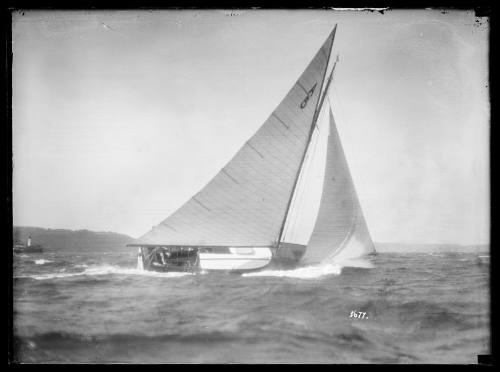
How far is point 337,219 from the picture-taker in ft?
19.8

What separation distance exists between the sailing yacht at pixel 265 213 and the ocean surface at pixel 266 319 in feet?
2.87

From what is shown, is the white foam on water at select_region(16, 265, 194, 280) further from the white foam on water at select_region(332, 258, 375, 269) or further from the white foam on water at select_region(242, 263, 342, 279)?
the white foam on water at select_region(332, 258, 375, 269)

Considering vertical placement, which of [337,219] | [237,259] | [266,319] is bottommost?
[266,319]

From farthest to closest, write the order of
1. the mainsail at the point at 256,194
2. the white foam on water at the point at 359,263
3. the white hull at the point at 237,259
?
the white hull at the point at 237,259
the mainsail at the point at 256,194
the white foam on water at the point at 359,263

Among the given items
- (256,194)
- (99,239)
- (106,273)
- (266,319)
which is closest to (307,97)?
(256,194)

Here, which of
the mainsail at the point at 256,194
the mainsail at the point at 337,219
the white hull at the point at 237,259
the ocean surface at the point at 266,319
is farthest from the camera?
the white hull at the point at 237,259

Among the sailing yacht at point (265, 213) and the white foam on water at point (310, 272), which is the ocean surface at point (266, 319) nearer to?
the white foam on water at point (310, 272)

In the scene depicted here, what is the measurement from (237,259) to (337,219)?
1666 millimetres

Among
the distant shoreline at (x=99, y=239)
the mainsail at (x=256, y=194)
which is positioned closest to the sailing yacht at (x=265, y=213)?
the mainsail at (x=256, y=194)

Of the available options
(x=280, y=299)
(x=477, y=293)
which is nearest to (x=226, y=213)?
(x=280, y=299)

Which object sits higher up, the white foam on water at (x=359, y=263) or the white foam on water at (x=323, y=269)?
the white foam on water at (x=359, y=263)

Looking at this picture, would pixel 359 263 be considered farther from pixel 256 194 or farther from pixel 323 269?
pixel 256 194

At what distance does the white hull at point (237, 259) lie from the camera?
20.4ft
